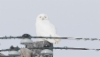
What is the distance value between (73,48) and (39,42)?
2552 mm

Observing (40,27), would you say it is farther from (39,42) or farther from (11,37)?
(11,37)

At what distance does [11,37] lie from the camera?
48.7ft

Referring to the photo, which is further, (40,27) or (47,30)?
(40,27)

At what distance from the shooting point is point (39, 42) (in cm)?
1722

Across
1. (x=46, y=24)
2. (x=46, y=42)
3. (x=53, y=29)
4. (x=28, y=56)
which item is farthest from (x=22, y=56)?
(x=46, y=24)

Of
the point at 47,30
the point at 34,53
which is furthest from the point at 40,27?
the point at 34,53

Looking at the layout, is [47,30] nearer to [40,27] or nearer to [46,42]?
[40,27]

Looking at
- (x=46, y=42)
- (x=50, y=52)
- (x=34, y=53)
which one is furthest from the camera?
(x=46, y=42)

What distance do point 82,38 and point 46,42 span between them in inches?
125

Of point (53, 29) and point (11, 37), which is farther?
point (53, 29)

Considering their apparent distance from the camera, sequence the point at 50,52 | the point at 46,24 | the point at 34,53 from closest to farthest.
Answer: the point at 50,52
the point at 34,53
the point at 46,24

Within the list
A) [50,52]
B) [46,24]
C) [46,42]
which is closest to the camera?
[50,52]

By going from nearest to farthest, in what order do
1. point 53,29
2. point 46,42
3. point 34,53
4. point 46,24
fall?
point 34,53 → point 46,42 → point 53,29 → point 46,24

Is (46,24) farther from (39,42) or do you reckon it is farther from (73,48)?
(73,48)
